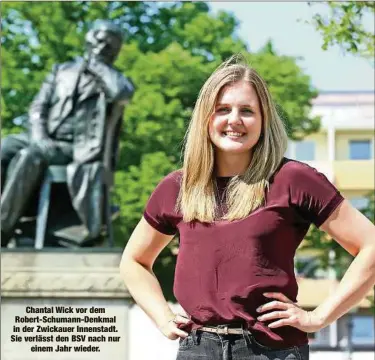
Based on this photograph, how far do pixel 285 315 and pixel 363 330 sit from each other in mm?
45272

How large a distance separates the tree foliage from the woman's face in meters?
20.8

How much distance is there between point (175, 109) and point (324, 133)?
2213 centimetres

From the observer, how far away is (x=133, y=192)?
2397 cm

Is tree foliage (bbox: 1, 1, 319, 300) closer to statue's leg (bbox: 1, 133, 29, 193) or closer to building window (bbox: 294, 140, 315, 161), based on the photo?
statue's leg (bbox: 1, 133, 29, 193)

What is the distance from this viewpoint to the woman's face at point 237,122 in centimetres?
272

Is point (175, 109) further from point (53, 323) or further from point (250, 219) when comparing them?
point (250, 219)

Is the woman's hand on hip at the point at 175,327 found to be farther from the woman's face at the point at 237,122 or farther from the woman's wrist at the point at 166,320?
the woman's face at the point at 237,122

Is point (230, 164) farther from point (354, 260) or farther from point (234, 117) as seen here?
point (354, 260)

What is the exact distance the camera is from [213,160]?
2.70 metres

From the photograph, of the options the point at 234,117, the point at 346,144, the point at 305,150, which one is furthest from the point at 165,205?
the point at 305,150

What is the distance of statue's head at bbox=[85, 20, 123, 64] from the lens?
1365 cm

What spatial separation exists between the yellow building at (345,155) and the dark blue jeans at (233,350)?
1613 inches

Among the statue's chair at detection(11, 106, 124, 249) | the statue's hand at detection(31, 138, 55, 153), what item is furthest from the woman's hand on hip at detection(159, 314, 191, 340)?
the statue's hand at detection(31, 138, 55, 153)

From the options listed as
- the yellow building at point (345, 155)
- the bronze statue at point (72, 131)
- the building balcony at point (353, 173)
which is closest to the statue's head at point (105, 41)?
the bronze statue at point (72, 131)
